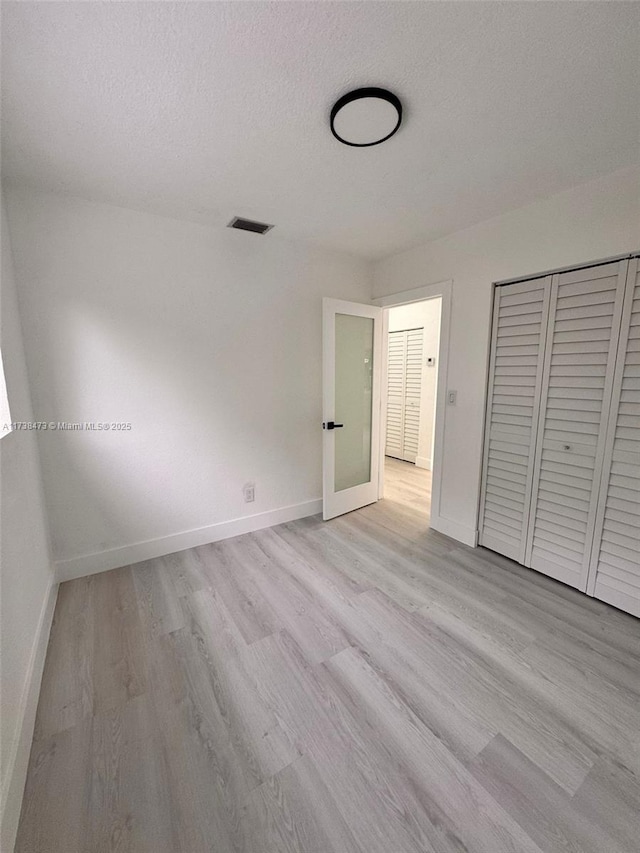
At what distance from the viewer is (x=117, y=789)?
112 centimetres

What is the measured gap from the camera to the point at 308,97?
129 cm

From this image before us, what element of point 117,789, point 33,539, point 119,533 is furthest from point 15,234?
point 117,789

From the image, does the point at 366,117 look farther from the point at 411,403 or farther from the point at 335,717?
the point at 411,403

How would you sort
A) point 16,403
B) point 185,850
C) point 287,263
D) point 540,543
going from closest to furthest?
1. point 185,850
2. point 16,403
3. point 540,543
4. point 287,263

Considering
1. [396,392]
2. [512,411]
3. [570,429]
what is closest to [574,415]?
[570,429]

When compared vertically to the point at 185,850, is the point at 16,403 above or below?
→ above

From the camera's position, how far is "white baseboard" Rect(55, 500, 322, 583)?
87.9 inches

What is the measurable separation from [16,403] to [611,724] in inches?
118

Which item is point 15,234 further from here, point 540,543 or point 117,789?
point 540,543

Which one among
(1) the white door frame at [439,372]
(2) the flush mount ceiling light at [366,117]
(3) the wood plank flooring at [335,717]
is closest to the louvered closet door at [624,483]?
(3) the wood plank flooring at [335,717]

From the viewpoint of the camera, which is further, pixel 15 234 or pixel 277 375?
pixel 277 375

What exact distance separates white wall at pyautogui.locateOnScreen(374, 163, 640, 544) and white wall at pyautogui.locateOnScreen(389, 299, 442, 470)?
1.63 metres

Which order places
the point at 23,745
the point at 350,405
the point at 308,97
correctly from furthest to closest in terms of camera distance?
the point at 350,405
the point at 308,97
the point at 23,745

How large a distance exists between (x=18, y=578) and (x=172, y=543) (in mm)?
1221
